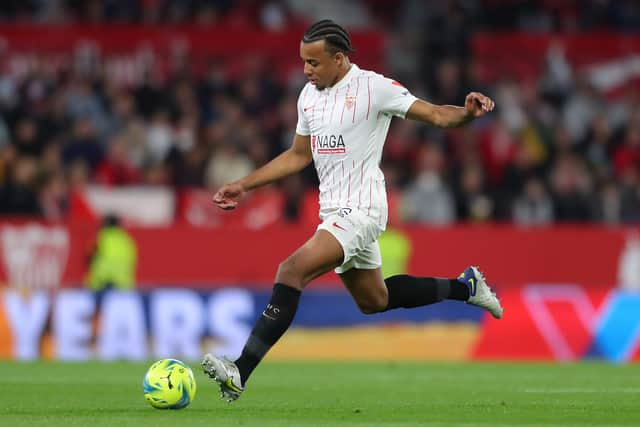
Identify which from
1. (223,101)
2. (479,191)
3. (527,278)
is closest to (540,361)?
(527,278)

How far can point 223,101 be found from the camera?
1925 cm

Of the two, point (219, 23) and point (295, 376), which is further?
point (219, 23)

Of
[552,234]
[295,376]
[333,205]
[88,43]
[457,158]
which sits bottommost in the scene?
[295,376]

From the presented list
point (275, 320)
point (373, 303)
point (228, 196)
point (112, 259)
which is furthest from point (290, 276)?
point (112, 259)

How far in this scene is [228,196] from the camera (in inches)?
346

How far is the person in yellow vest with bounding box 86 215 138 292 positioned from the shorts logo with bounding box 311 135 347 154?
725 centimetres

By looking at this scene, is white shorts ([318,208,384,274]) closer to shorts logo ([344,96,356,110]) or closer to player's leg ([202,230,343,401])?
player's leg ([202,230,343,401])

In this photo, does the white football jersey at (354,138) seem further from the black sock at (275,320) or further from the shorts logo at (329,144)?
the black sock at (275,320)

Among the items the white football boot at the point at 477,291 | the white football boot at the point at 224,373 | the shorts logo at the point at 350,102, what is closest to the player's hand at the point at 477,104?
the shorts logo at the point at 350,102

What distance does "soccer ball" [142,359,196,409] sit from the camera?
8.39 m

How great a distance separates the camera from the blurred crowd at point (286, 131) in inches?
703

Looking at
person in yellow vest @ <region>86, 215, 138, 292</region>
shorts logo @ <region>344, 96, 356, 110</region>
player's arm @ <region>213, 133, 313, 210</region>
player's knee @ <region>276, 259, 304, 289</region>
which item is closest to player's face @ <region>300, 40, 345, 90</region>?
shorts logo @ <region>344, 96, 356, 110</region>

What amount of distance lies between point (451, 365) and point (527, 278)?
13.2 feet

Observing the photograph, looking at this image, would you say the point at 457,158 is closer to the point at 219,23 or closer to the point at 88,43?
the point at 219,23
